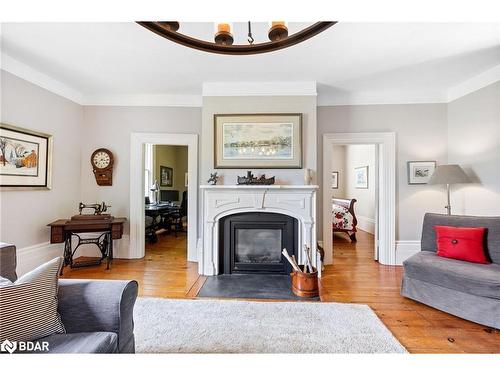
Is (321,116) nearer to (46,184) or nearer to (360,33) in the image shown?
(360,33)

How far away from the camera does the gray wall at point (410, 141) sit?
3.53 meters

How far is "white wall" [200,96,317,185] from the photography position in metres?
3.22

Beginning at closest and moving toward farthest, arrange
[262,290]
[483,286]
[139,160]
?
[483,286] < [262,290] < [139,160]

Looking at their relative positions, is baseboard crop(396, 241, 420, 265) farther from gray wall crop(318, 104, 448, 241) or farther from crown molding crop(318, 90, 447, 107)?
crown molding crop(318, 90, 447, 107)

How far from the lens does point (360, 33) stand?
7.07 ft

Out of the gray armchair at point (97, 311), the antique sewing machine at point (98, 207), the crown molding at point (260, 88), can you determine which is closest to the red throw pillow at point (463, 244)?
the crown molding at point (260, 88)

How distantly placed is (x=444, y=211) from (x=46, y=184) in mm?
5623

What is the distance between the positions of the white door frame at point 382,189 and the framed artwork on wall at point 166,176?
488 cm

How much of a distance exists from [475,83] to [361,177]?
3425mm

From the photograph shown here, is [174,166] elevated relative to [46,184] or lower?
elevated

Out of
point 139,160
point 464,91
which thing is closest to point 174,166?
point 139,160

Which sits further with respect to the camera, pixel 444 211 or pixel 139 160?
pixel 139 160

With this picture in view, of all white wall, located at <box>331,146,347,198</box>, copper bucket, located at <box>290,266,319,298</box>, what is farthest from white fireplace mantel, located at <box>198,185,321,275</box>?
white wall, located at <box>331,146,347,198</box>

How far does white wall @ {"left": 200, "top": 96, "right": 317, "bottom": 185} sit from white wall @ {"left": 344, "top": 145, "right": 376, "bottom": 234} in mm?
2978
